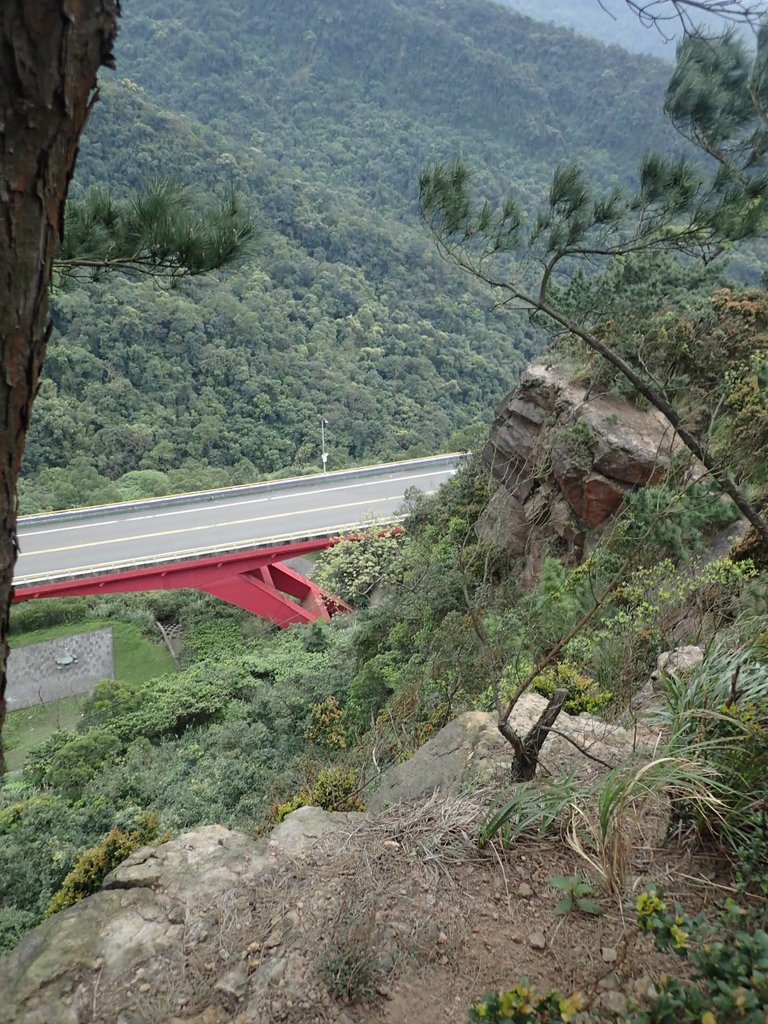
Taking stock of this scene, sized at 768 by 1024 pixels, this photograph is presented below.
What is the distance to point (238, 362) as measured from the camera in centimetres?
2973

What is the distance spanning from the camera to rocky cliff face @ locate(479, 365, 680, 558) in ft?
22.6

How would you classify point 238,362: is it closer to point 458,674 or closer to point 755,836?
point 458,674

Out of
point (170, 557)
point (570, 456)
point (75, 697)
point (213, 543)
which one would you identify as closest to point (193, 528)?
point (213, 543)

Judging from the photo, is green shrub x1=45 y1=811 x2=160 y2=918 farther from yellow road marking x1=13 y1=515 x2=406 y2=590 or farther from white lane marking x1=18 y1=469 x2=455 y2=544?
white lane marking x1=18 y1=469 x2=455 y2=544

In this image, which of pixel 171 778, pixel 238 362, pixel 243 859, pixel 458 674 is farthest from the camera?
pixel 238 362

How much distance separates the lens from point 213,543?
14.4m

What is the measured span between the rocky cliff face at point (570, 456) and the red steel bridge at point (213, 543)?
524cm

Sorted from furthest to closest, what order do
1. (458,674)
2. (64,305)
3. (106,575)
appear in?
(64,305)
(106,575)
(458,674)

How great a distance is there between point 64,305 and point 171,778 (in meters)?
26.8

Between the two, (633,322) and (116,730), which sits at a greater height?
(633,322)

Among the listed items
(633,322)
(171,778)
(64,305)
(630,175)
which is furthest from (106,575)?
(64,305)

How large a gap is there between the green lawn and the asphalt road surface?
2687 millimetres

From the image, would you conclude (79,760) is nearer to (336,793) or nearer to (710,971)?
(336,793)

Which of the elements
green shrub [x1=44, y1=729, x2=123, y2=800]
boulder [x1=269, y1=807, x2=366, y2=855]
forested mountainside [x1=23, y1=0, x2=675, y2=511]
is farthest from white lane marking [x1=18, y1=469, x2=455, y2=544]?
boulder [x1=269, y1=807, x2=366, y2=855]
